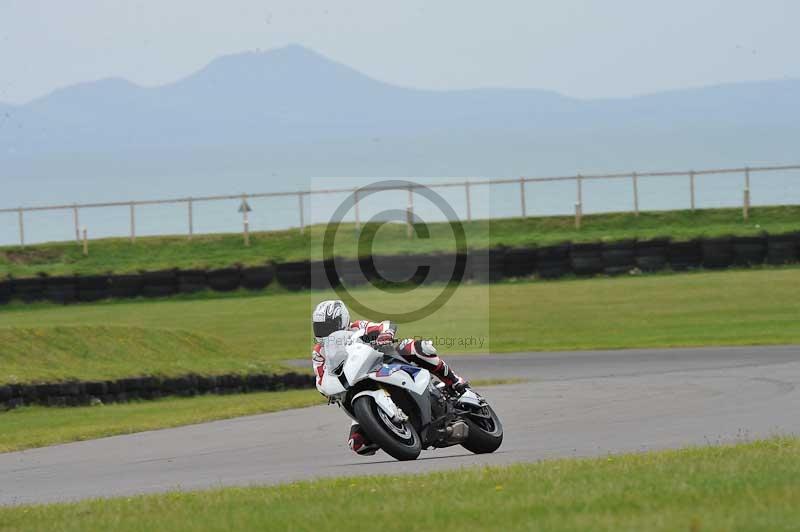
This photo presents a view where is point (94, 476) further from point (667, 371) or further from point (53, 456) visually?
point (667, 371)

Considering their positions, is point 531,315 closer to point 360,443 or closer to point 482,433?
point 482,433

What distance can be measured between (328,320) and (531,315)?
68.9ft

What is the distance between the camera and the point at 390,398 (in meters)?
10.9

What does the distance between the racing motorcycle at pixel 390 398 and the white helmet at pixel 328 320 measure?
0.06 metres

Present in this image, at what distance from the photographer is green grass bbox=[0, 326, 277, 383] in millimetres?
20609

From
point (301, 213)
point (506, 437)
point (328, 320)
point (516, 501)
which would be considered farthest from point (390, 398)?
point (301, 213)

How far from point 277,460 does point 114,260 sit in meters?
33.5

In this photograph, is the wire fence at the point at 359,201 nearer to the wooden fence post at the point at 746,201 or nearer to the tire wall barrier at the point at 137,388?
the wooden fence post at the point at 746,201

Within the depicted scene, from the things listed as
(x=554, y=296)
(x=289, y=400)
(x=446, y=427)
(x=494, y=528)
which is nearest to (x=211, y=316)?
(x=554, y=296)

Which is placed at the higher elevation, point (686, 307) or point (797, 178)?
point (797, 178)

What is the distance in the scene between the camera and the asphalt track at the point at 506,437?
1136cm

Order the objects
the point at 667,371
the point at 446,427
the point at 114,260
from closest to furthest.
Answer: the point at 446,427
the point at 667,371
the point at 114,260

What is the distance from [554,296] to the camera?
3441cm

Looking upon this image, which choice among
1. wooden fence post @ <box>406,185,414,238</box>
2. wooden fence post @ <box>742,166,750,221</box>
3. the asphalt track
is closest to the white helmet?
the asphalt track
